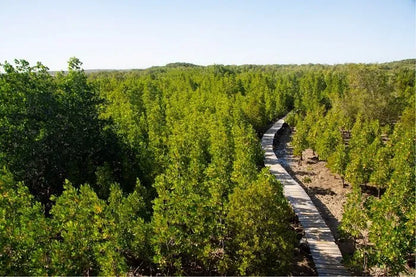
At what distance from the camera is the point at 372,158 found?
2931 cm

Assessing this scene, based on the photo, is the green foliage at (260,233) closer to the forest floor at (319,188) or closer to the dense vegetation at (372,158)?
the dense vegetation at (372,158)

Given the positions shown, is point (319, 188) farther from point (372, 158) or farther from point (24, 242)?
point (24, 242)

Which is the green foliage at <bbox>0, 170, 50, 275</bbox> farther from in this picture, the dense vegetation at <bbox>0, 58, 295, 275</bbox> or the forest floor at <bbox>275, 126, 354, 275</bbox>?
the forest floor at <bbox>275, 126, 354, 275</bbox>

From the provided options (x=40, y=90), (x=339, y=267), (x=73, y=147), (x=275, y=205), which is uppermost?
(x=40, y=90)

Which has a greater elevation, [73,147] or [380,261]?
[73,147]

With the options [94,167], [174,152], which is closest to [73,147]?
[94,167]

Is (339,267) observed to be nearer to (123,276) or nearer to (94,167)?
(123,276)

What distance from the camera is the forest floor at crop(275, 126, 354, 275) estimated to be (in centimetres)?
2156

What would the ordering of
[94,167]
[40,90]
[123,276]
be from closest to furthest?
[123,276], [40,90], [94,167]

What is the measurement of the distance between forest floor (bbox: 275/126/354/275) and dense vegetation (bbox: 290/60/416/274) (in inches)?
62.2

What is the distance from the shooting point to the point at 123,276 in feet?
40.9

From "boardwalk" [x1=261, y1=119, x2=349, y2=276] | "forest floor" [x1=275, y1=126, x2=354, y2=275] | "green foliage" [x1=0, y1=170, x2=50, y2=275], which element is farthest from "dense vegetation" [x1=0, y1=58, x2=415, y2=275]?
"forest floor" [x1=275, y1=126, x2=354, y2=275]

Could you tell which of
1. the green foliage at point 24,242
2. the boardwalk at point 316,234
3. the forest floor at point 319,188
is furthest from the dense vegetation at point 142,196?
the forest floor at point 319,188

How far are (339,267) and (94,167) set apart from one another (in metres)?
16.9
